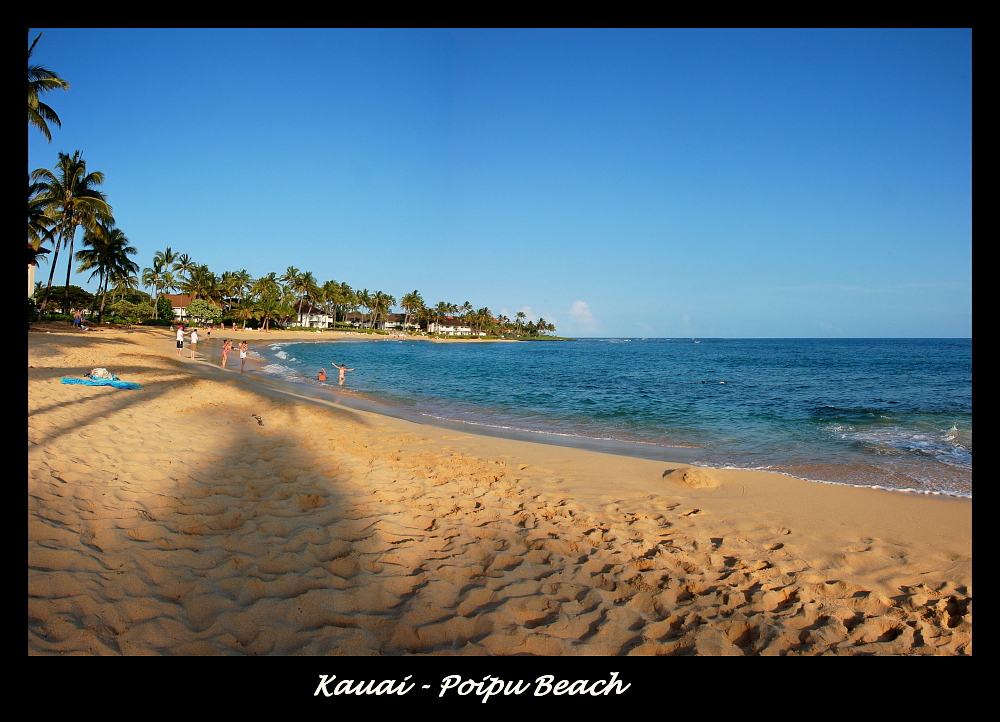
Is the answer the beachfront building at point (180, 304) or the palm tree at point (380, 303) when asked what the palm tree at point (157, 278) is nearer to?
the beachfront building at point (180, 304)

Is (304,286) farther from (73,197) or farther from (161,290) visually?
(73,197)

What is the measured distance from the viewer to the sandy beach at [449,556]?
10.8 feet

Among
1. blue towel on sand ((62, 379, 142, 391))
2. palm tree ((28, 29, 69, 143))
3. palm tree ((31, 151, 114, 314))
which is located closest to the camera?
blue towel on sand ((62, 379, 142, 391))

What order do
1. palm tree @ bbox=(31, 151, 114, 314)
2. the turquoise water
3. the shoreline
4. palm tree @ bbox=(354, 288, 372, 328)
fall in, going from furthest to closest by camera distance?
palm tree @ bbox=(354, 288, 372, 328) → palm tree @ bbox=(31, 151, 114, 314) → the turquoise water → the shoreline

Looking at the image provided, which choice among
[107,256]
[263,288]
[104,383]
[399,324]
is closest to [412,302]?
[399,324]

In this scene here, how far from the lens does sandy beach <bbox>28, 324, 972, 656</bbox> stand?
328cm

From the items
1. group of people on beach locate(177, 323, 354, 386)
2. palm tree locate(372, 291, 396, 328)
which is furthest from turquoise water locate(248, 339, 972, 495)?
palm tree locate(372, 291, 396, 328)

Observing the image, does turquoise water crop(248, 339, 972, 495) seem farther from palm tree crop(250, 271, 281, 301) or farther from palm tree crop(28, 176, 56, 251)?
palm tree crop(250, 271, 281, 301)

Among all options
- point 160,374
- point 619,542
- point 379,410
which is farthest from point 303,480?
point 160,374

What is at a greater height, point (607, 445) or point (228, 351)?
point (228, 351)

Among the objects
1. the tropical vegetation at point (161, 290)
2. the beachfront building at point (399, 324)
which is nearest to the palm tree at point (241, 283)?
the tropical vegetation at point (161, 290)

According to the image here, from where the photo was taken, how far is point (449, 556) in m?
4.57

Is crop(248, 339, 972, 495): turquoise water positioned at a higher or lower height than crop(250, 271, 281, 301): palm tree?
lower

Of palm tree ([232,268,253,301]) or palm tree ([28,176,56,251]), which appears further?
palm tree ([232,268,253,301])
